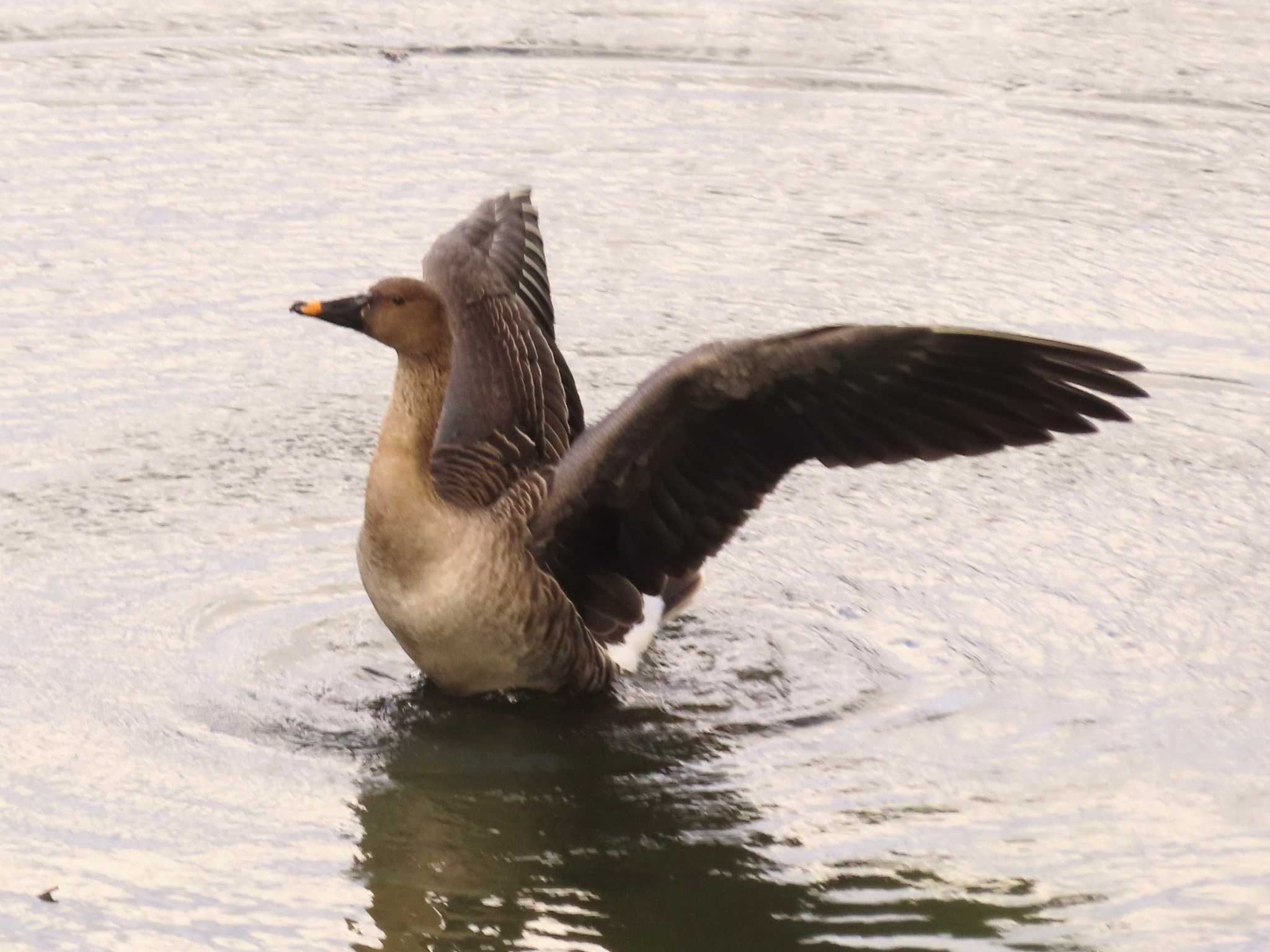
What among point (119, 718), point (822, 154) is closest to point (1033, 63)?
point (822, 154)

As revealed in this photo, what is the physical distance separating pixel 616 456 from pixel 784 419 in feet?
1.62

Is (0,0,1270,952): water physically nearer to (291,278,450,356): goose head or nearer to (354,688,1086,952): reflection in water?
(354,688,1086,952): reflection in water

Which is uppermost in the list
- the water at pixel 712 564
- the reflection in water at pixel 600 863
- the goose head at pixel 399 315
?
the goose head at pixel 399 315

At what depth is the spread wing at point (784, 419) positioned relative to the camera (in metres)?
5.35

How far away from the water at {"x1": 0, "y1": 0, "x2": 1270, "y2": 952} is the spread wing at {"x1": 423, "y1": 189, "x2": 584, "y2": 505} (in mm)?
601

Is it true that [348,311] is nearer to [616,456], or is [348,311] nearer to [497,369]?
[616,456]

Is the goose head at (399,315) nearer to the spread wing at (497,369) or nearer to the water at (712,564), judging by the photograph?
the spread wing at (497,369)

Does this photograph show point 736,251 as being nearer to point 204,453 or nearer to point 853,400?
point 204,453

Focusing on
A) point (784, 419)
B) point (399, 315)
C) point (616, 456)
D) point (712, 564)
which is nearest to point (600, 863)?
point (616, 456)

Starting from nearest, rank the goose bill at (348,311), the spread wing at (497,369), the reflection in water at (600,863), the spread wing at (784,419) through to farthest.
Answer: the reflection in water at (600,863), the spread wing at (784,419), the goose bill at (348,311), the spread wing at (497,369)

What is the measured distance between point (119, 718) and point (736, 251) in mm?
4608

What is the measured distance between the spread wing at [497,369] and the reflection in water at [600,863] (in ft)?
3.18

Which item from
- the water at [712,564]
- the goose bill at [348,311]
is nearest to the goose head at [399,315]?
the goose bill at [348,311]

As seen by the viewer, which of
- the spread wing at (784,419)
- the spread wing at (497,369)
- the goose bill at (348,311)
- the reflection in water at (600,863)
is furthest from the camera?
the spread wing at (497,369)
